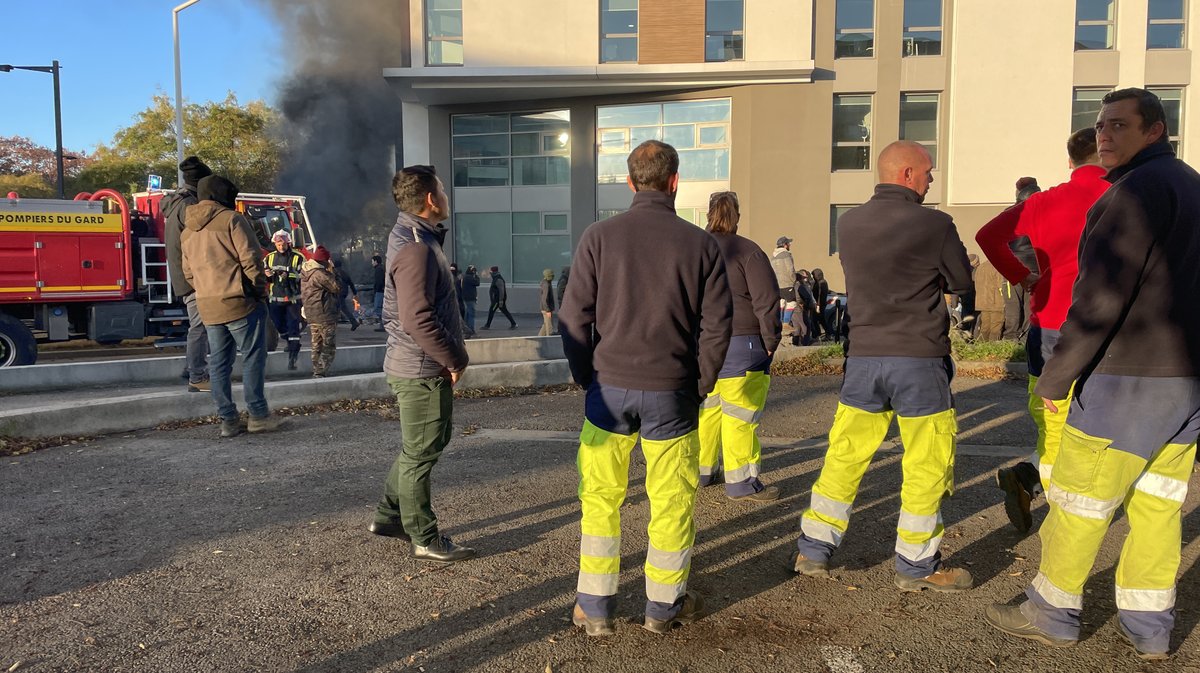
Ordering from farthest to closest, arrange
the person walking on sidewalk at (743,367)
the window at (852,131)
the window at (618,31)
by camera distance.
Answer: the window at (618,31), the window at (852,131), the person walking on sidewalk at (743,367)

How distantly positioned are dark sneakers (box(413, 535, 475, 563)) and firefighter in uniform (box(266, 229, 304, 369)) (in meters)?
6.93

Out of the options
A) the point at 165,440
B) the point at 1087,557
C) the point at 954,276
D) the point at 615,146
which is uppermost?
the point at 615,146

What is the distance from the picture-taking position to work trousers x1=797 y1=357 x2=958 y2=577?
11.4 ft

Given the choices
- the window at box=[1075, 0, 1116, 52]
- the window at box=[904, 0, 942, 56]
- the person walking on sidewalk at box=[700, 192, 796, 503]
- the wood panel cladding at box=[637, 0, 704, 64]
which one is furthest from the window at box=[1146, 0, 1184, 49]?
the person walking on sidewalk at box=[700, 192, 796, 503]

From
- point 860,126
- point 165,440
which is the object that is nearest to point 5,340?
point 165,440

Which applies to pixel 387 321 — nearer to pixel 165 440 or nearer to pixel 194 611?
pixel 194 611

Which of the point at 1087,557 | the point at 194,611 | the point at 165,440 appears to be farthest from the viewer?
the point at 165,440

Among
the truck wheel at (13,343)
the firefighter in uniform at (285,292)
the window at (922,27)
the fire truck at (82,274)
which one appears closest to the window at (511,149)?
the window at (922,27)

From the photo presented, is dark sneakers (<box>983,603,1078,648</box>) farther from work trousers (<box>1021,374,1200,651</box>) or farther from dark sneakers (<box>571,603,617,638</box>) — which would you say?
dark sneakers (<box>571,603,617,638</box>)

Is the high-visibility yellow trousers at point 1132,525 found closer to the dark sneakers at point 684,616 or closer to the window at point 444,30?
the dark sneakers at point 684,616

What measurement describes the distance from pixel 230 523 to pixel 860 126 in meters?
21.6

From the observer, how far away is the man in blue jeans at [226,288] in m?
6.32

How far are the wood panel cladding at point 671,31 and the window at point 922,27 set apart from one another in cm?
553

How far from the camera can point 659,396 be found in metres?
3.12
